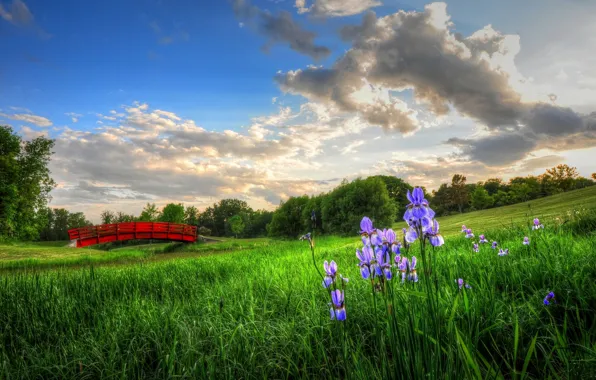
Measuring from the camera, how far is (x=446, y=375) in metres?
1.41

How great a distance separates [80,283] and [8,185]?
2575cm

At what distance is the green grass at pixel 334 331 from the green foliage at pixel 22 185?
83.9 ft

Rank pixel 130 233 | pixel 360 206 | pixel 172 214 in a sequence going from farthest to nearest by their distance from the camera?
pixel 172 214 → pixel 360 206 → pixel 130 233

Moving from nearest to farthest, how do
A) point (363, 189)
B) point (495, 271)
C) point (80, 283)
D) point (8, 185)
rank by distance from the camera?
1. point (495, 271)
2. point (80, 283)
3. point (8, 185)
4. point (363, 189)

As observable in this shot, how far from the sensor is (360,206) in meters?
26.8

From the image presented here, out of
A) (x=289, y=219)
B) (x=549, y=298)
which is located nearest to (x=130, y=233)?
(x=289, y=219)

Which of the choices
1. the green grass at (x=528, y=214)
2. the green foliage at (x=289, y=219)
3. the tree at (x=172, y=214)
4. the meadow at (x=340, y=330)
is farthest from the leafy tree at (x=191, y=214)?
the meadow at (x=340, y=330)

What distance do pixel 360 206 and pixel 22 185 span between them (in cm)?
2896

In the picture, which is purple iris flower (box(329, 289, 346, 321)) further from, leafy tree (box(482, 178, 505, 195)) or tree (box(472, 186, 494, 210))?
leafy tree (box(482, 178, 505, 195))

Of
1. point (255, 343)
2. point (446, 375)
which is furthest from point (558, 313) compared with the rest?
point (255, 343)

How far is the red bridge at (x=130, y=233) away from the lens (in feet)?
69.2

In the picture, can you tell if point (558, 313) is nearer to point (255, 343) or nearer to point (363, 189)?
point (255, 343)

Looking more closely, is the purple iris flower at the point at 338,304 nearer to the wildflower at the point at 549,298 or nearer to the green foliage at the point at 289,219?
the wildflower at the point at 549,298

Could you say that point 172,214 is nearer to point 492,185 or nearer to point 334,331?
point 334,331
